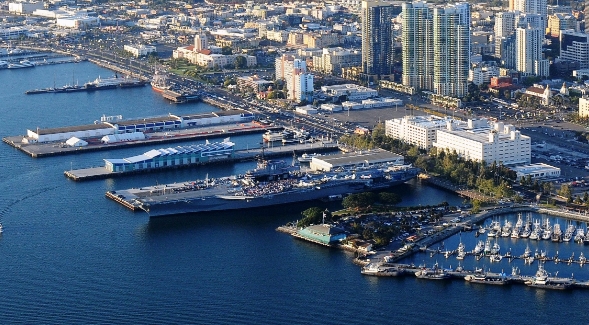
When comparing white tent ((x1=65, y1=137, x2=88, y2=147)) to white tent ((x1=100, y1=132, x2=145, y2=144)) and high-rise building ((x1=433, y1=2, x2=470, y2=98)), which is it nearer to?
white tent ((x1=100, y1=132, x2=145, y2=144))

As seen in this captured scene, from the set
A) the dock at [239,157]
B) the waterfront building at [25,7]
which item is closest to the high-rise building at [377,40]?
the dock at [239,157]

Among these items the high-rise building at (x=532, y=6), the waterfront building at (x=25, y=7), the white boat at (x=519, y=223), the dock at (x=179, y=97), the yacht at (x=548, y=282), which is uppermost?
the waterfront building at (x=25, y=7)

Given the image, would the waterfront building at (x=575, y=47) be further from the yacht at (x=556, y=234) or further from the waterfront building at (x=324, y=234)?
the waterfront building at (x=324, y=234)

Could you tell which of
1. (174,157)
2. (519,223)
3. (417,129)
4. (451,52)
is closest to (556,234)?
(519,223)

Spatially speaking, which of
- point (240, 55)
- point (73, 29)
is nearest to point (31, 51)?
point (73, 29)

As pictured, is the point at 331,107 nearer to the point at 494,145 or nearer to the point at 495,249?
the point at 494,145

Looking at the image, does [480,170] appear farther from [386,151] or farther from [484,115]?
[484,115]
